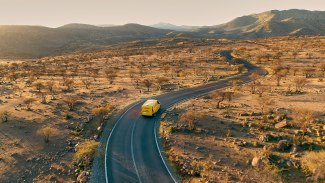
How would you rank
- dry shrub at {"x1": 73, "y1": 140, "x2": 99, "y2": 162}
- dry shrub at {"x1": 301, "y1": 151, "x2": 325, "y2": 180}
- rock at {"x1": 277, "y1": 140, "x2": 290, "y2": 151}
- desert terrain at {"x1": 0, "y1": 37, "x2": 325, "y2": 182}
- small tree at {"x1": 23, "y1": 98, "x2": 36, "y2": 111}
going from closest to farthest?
dry shrub at {"x1": 301, "y1": 151, "x2": 325, "y2": 180} → desert terrain at {"x1": 0, "y1": 37, "x2": 325, "y2": 182} → rock at {"x1": 277, "y1": 140, "x2": 290, "y2": 151} → dry shrub at {"x1": 73, "y1": 140, "x2": 99, "y2": 162} → small tree at {"x1": 23, "y1": 98, "x2": 36, "y2": 111}

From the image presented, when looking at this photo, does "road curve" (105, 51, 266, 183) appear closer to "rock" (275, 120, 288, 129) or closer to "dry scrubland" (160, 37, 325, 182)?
"dry scrubland" (160, 37, 325, 182)

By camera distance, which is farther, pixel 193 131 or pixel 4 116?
pixel 4 116

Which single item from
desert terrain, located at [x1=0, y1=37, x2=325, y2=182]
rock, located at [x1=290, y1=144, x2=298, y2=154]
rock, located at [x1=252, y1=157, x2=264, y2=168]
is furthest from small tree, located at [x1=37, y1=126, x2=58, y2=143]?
rock, located at [x1=290, y1=144, x2=298, y2=154]

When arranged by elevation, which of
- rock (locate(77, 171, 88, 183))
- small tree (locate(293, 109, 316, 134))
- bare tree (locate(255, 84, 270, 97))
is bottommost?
rock (locate(77, 171, 88, 183))

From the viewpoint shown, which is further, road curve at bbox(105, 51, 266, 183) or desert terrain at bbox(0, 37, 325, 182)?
desert terrain at bbox(0, 37, 325, 182)

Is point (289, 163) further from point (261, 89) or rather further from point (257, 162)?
point (261, 89)

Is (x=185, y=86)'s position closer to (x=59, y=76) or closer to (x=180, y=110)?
(x=180, y=110)

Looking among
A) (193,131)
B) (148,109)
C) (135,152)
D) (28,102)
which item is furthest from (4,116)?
(193,131)

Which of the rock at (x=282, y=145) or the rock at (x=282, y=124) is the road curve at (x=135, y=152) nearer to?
the rock at (x=282, y=145)
